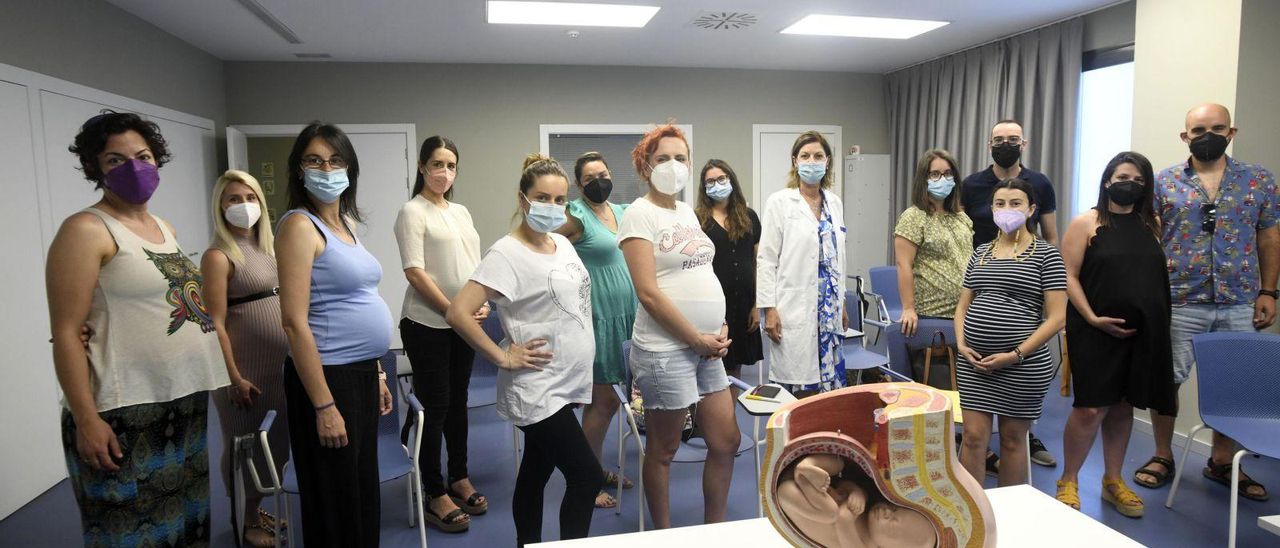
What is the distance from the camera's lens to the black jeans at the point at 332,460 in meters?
1.72

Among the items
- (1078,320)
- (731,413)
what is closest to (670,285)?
(731,413)

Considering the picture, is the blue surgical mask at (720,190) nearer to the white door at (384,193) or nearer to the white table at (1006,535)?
the white table at (1006,535)

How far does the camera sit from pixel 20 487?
2.92 m

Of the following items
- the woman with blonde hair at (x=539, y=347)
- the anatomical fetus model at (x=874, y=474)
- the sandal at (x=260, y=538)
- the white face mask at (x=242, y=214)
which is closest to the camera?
the anatomical fetus model at (x=874, y=474)

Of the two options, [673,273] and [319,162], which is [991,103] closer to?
[673,273]

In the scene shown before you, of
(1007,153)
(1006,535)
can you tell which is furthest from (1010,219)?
(1006,535)

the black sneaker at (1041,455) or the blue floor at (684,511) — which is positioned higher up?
the black sneaker at (1041,455)

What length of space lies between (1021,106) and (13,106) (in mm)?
5977

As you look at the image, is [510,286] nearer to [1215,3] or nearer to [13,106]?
[13,106]

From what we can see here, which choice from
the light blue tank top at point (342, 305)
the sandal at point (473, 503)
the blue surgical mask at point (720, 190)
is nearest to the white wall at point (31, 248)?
the sandal at point (473, 503)

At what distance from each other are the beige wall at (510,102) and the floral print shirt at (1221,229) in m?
3.86

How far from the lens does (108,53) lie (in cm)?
380

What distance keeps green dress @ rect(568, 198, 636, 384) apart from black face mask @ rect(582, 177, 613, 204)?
9 cm

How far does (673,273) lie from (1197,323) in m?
2.35
